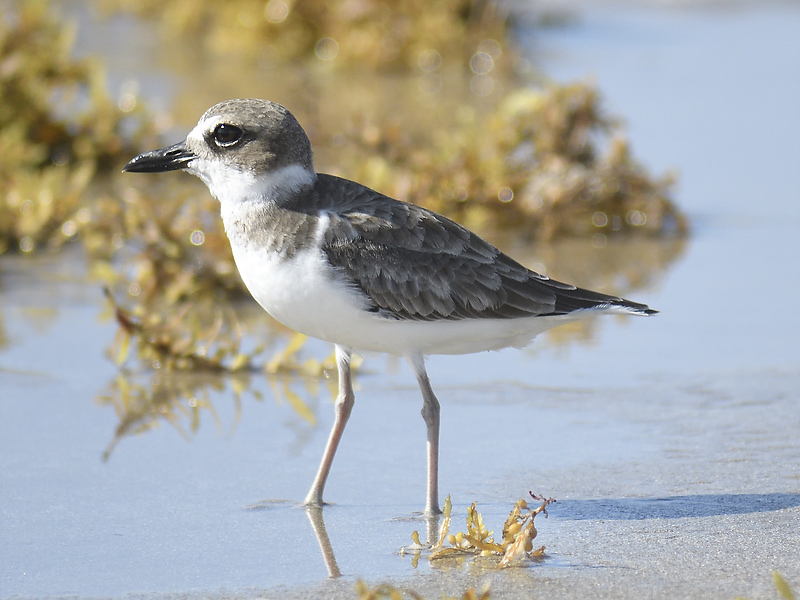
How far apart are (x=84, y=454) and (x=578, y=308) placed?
7.82 feet

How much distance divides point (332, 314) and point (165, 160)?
1123mm

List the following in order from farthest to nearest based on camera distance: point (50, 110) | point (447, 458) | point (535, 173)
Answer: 1. point (50, 110)
2. point (535, 173)
3. point (447, 458)

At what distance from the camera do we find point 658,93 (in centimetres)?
1352

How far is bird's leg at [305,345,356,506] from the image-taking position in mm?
4867

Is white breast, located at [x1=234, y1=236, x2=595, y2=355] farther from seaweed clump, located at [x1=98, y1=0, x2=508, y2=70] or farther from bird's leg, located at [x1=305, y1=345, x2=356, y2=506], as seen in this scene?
seaweed clump, located at [x1=98, y1=0, x2=508, y2=70]

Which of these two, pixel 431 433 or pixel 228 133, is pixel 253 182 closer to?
pixel 228 133

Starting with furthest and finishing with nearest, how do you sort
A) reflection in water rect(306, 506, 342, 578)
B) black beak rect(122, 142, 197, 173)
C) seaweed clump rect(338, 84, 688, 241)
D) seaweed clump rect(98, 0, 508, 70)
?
seaweed clump rect(98, 0, 508, 70), seaweed clump rect(338, 84, 688, 241), black beak rect(122, 142, 197, 173), reflection in water rect(306, 506, 342, 578)

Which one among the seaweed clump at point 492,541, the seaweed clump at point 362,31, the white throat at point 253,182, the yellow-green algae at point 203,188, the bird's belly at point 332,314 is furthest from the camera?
the seaweed clump at point 362,31

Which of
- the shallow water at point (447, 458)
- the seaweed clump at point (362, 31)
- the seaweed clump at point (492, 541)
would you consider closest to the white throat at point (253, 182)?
the shallow water at point (447, 458)

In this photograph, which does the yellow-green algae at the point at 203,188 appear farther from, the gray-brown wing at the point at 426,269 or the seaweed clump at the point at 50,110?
the gray-brown wing at the point at 426,269

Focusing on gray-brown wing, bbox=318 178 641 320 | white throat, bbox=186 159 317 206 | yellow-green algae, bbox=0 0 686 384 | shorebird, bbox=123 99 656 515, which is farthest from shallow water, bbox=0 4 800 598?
white throat, bbox=186 159 317 206

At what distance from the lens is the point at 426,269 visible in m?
5.08

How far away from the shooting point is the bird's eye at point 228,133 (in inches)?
198

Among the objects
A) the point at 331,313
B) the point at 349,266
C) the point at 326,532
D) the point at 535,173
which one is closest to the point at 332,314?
the point at 331,313
